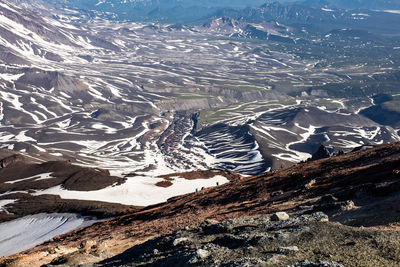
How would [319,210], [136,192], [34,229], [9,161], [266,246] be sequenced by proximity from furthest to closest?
[9,161]
[136,192]
[34,229]
[319,210]
[266,246]

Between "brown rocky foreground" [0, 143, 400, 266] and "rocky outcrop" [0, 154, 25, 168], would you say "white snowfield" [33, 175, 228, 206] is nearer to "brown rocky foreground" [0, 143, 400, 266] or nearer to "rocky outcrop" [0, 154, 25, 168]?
"brown rocky foreground" [0, 143, 400, 266]

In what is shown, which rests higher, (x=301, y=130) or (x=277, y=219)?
(x=277, y=219)

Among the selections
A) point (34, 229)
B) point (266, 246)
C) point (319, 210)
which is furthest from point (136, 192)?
point (266, 246)

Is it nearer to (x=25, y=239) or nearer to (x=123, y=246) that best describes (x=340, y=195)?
(x=123, y=246)

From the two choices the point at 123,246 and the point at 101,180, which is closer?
the point at 123,246

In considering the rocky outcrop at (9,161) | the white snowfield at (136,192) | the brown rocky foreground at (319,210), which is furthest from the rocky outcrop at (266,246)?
the rocky outcrop at (9,161)

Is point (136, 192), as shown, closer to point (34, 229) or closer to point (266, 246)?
point (34, 229)

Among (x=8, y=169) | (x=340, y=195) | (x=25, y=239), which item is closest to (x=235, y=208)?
(x=340, y=195)
